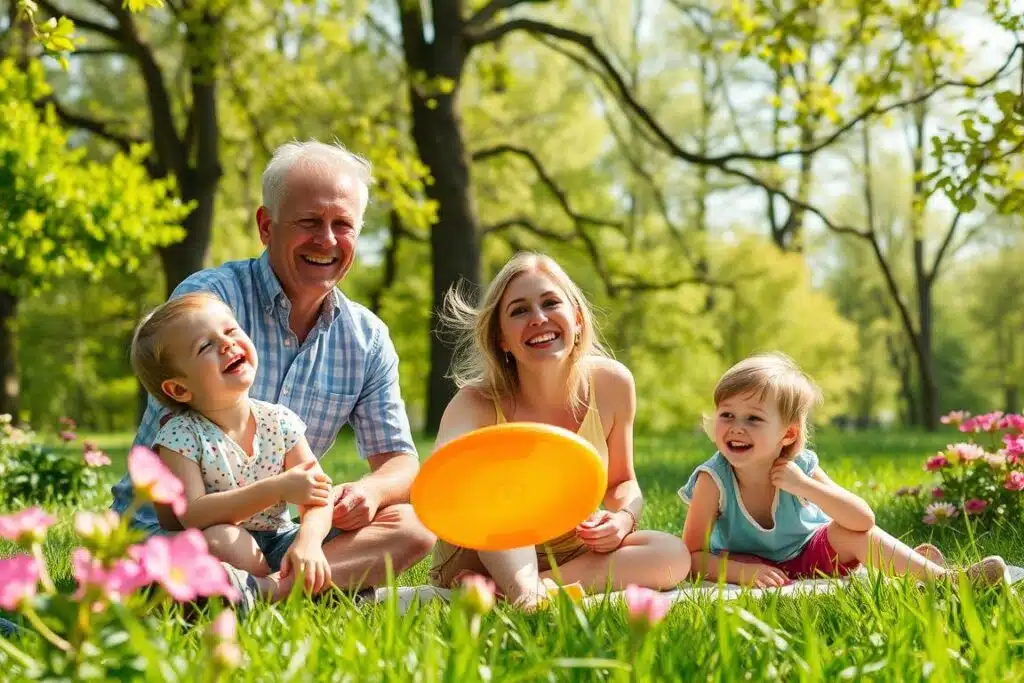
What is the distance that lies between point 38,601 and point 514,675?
2.41 ft

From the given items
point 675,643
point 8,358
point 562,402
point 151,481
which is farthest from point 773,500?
point 8,358

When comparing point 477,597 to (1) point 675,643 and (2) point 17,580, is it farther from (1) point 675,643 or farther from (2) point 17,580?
(1) point 675,643

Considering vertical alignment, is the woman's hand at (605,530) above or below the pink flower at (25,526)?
below

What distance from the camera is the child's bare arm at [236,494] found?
288 centimetres

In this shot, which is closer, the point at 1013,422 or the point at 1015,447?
the point at 1015,447

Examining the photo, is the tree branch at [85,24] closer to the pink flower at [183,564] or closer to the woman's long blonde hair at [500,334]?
the woman's long blonde hair at [500,334]

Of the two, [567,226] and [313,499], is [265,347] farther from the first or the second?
[567,226]

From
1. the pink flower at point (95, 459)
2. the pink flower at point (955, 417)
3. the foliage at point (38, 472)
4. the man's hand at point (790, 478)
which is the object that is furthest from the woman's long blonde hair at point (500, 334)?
the foliage at point (38, 472)

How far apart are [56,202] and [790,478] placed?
6070 millimetres

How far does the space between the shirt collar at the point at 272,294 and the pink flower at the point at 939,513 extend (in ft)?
8.32

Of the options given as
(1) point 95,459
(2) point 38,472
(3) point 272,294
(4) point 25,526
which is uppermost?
(3) point 272,294

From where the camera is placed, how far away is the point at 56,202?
25.1 ft

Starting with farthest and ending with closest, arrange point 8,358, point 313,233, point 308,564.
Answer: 1. point 8,358
2. point 313,233
3. point 308,564

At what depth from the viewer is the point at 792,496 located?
12.3 ft
